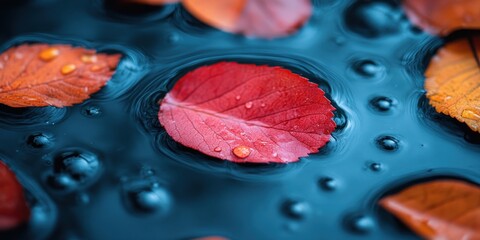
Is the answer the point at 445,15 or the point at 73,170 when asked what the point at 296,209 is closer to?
the point at 73,170

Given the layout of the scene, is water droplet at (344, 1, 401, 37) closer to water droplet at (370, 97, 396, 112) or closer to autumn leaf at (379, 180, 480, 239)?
water droplet at (370, 97, 396, 112)

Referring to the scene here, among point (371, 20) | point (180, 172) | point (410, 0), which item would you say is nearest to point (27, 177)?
point (180, 172)

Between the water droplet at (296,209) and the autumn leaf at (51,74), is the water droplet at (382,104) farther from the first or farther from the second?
the autumn leaf at (51,74)

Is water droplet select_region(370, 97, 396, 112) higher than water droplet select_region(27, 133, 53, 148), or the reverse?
water droplet select_region(370, 97, 396, 112)

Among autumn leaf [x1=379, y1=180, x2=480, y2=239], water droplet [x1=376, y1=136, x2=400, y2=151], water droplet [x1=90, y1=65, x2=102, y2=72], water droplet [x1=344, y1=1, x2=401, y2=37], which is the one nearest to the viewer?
autumn leaf [x1=379, y1=180, x2=480, y2=239]

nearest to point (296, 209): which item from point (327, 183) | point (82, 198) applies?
point (327, 183)

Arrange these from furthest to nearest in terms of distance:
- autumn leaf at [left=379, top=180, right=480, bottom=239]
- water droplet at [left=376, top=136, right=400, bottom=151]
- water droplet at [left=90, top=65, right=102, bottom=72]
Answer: water droplet at [left=90, top=65, right=102, bottom=72], water droplet at [left=376, top=136, right=400, bottom=151], autumn leaf at [left=379, top=180, right=480, bottom=239]

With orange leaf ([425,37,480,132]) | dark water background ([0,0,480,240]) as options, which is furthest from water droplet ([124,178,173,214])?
orange leaf ([425,37,480,132])
